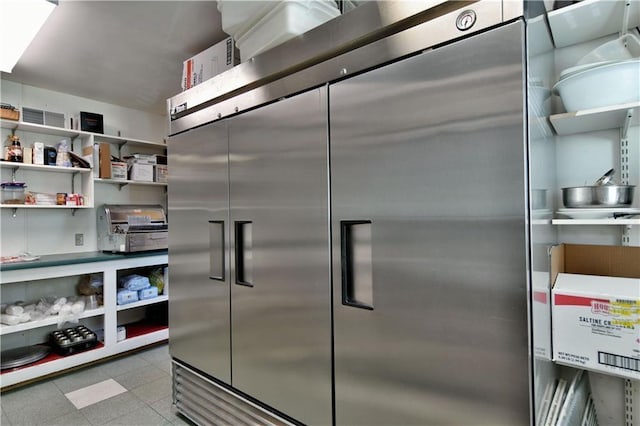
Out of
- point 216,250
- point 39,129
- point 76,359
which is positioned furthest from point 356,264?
point 39,129

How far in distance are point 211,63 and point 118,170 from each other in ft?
7.29

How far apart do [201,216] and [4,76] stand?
268cm

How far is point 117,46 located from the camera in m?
2.46

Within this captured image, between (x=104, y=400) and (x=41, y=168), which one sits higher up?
(x=41, y=168)

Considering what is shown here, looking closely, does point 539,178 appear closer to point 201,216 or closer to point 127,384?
point 201,216

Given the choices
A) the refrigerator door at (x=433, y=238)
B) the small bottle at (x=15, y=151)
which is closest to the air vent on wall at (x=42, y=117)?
the small bottle at (x=15, y=151)

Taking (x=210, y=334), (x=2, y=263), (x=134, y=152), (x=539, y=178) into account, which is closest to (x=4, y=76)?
(x=134, y=152)

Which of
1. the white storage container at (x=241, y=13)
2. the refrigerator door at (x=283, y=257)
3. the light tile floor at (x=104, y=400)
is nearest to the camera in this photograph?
the refrigerator door at (x=283, y=257)

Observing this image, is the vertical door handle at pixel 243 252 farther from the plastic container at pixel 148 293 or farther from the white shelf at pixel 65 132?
the white shelf at pixel 65 132

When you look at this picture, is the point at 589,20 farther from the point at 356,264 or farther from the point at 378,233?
the point at 356,264

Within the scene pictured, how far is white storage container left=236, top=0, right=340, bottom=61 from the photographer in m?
1.41

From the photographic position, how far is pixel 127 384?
2.65 metres

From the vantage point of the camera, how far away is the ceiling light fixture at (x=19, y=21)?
1.80 meters

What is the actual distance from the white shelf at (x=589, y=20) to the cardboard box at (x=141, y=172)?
12.4 ft
